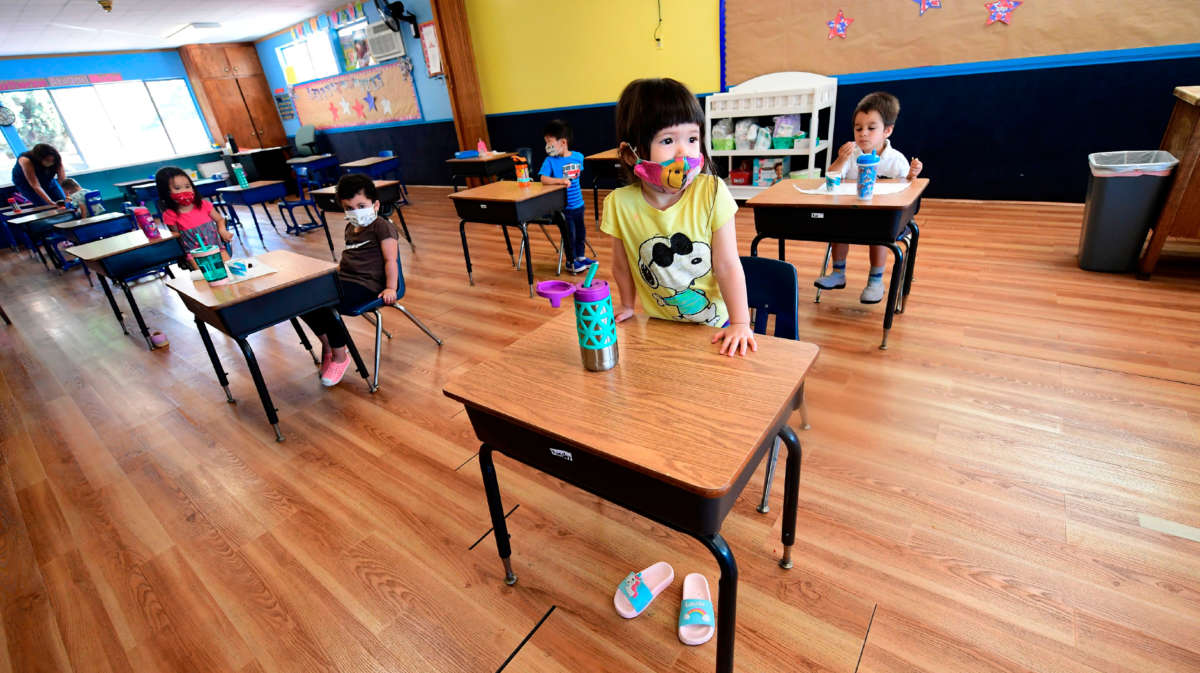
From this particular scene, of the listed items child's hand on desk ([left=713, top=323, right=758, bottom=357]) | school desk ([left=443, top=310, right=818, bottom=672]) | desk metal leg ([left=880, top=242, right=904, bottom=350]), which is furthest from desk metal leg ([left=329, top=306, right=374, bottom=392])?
desk metal leg ([left=880, top=242, right=904, bottom=350])

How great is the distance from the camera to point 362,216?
251cm

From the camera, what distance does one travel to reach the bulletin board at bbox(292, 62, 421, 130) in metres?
8.05

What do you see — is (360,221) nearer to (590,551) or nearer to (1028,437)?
(590,551)

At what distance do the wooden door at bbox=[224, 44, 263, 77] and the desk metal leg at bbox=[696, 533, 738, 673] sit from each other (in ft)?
41.9

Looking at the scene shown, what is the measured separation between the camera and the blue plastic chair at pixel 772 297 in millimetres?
1542

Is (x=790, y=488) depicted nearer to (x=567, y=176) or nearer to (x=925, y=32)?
(x=567, y=176)

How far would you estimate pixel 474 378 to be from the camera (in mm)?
1051

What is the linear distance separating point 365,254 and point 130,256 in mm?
1995

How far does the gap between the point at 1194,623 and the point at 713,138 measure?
4646 millimetres

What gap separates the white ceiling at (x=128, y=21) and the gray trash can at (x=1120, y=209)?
362 inches

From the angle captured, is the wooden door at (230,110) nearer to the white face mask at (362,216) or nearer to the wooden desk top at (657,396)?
the white face mask at (362,216)

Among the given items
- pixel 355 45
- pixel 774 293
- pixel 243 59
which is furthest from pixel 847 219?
pixel 243 59

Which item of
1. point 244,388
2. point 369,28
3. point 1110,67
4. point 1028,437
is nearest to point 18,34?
point 369,28

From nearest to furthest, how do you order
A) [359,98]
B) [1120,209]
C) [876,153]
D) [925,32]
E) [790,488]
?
[790,488] → [876,153] → [1120,209] → [925,32] → [359,98]
